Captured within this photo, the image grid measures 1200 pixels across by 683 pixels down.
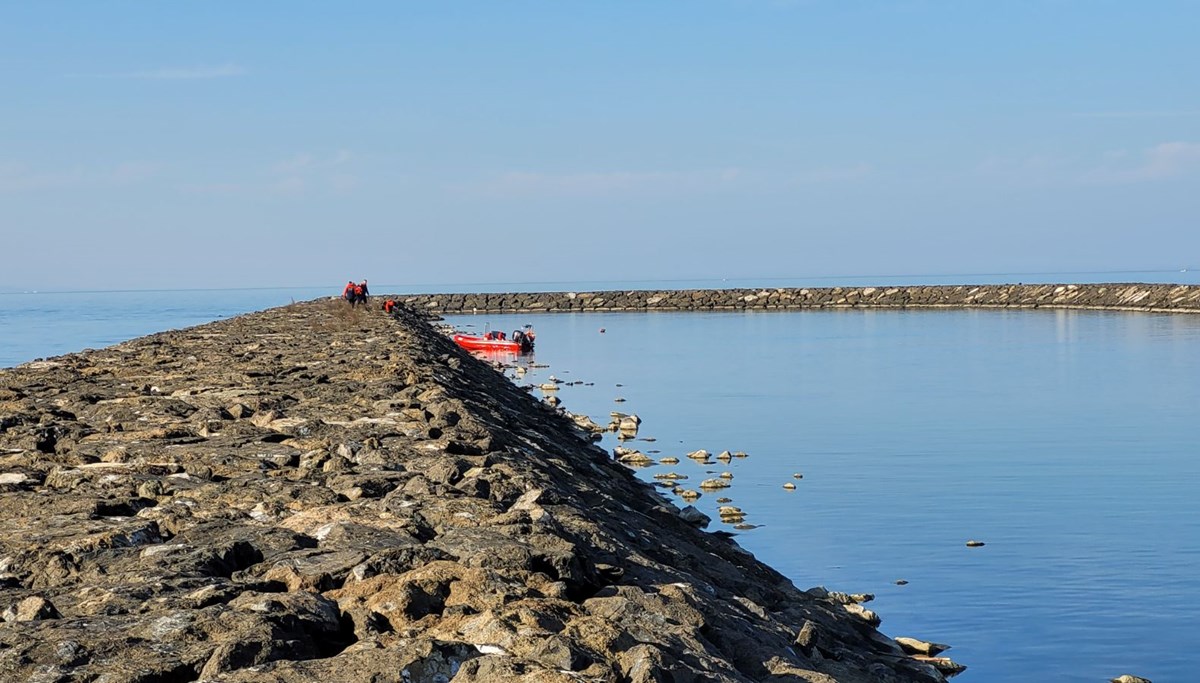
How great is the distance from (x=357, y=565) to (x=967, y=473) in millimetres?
14605

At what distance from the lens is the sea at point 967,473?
11.0 m

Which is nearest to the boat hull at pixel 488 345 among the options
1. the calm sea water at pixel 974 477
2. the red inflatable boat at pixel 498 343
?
the red inflatable boat at pixel 498 343

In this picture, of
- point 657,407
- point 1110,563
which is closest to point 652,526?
point 1110,563

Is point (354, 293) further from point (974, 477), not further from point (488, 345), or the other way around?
point (974, 477)

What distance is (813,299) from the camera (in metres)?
94.9

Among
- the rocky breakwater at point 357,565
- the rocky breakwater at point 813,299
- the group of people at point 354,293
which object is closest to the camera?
the rocky breakwater at point 357,565

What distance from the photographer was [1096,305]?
263ft

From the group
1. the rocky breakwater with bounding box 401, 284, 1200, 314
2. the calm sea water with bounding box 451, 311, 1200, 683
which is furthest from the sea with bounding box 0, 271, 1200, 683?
the rocky breakwater with bounding box 401, 284, 1200, 314

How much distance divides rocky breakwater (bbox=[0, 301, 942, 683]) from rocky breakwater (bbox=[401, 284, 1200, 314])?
7299cm

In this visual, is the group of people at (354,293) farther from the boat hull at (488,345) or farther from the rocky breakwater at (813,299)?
the rocky breakwater at (813,299)

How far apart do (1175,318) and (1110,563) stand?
199ft

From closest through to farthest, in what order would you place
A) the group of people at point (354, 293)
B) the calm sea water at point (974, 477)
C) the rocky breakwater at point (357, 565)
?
1. the rocky breakwater at point (357, 565)
2. the calm sea water at point (974, 477)
3. the group of people at point (354, 293)

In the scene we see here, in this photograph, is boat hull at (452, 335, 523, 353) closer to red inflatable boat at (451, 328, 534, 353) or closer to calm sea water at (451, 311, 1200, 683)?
red inflatable boat at (451, 328, 534, 353)

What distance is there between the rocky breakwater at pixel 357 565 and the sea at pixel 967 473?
5.70 ft
